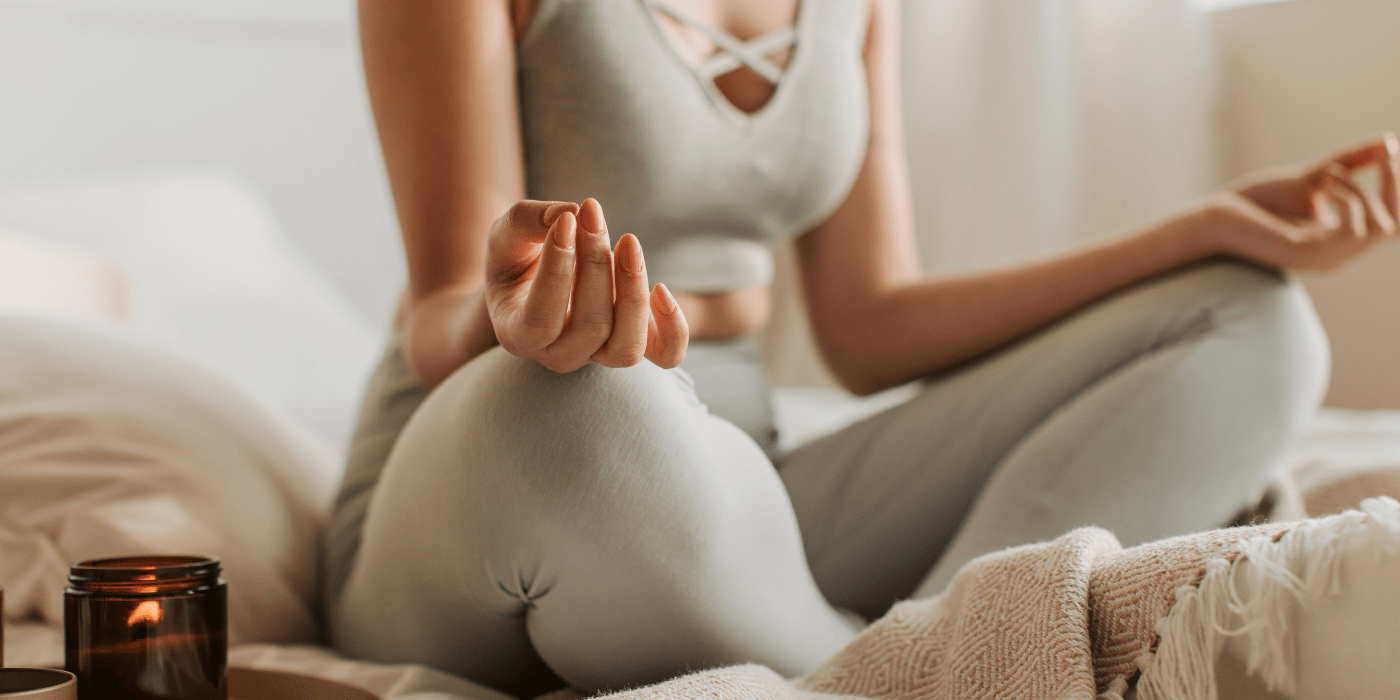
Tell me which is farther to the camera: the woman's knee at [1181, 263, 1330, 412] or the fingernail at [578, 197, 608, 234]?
the woman's knee at [1181, 263, 1330, 412]

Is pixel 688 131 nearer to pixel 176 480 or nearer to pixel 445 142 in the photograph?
pixel 445 142

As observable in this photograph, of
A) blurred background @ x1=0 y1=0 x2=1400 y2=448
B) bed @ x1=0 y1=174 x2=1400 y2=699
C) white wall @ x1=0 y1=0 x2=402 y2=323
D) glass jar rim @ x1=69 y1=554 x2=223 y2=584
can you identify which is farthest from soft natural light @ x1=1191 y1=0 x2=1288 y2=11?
glass jar rim @ x1=69 y1=554 x2=223 y2=584

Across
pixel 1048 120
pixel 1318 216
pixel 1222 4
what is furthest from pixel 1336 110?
pixel 1318 216

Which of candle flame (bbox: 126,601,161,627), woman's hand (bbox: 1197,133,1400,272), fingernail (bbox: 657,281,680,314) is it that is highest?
woman's hand (bbox: 1197,133,1400,272)

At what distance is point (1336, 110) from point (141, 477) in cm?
188

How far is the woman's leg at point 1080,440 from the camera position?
65 cm

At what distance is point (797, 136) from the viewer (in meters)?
0.85

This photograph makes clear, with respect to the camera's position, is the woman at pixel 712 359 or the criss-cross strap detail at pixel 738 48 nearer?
the woman at pixel 712 359

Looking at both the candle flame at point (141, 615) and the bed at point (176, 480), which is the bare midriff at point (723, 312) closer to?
the bed at point (176, 480)

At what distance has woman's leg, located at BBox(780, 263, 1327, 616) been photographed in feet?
2.13

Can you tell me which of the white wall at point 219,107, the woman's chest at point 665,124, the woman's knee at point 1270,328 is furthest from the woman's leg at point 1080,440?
the white wall at point 219,107

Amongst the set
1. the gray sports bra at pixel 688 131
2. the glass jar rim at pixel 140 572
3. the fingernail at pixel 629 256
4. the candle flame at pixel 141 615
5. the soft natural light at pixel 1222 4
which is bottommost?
the candle flame at pixel 141 615

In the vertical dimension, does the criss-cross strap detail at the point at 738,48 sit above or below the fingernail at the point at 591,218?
above

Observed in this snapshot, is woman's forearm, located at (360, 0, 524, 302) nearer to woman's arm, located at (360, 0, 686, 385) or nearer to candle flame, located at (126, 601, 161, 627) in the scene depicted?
woman's arm, located at (360, 0, 686, 385)
